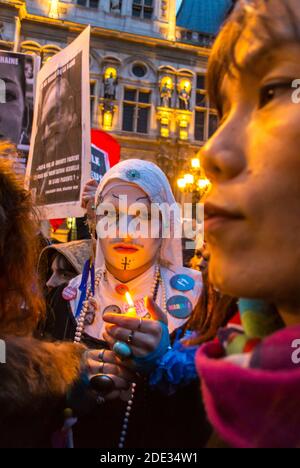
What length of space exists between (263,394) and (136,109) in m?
19.6

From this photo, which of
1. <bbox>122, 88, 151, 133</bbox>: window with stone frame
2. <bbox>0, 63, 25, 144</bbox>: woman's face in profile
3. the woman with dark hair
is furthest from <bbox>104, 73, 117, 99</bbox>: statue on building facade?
the woman with dark hair

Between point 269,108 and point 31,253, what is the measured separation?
955mm

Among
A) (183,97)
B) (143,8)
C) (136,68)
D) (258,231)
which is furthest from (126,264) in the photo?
(143,8)

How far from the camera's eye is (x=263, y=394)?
1.69ft

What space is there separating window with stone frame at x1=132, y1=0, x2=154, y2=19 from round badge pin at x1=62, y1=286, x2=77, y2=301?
67.0ft

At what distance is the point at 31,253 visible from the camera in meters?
1.35

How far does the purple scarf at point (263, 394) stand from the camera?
51 cm

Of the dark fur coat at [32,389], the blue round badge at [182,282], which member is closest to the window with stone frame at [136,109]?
the blue round badge at [182,282]

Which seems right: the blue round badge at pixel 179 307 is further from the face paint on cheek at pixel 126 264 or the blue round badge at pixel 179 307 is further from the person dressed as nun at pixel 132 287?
the face paint on cheek at pixel 126 264

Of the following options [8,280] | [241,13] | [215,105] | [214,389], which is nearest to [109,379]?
[8,280]

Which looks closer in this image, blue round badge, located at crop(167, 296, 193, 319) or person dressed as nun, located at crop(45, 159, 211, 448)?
person dressed as nun, located at crop(45, 159, 211, 448)

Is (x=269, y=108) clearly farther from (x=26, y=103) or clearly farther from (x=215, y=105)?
(x=26, y=103)

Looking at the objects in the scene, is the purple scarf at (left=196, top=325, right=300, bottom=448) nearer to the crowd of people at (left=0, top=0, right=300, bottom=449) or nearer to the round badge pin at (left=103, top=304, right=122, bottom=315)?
the crowd of people at (left=0, top=0, right=300, bottom=449)

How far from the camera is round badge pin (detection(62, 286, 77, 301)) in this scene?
6.01ft
